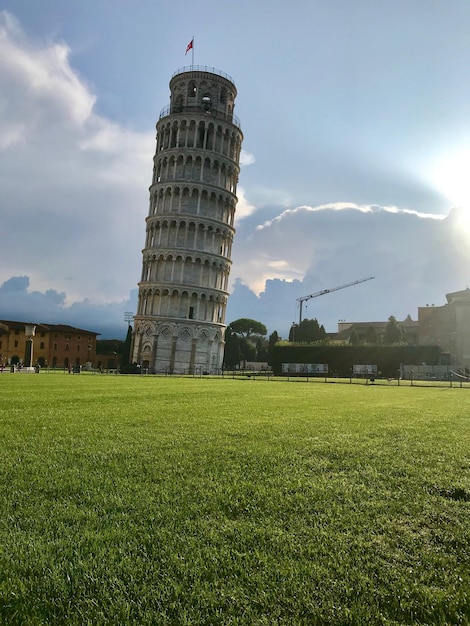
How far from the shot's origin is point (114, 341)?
342 feet

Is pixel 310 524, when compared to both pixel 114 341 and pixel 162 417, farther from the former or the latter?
pixel 114 341

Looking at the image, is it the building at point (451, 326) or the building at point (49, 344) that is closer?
the building at point (451, 326)

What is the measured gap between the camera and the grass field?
2.73m

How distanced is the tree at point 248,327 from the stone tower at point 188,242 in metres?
59.1

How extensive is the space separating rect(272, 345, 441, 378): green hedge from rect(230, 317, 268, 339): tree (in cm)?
6470

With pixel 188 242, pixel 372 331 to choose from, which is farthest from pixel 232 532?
pixel 372 331

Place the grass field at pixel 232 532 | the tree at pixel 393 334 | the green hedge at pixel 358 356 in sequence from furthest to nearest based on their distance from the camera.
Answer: the tree at pixel 393 334, the green hedge at pixel 358 356, the grass field at pixel 232 532

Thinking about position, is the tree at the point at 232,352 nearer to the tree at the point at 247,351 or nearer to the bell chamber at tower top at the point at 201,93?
the tree at the point at 247,351

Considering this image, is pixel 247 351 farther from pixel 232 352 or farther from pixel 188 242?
pixel 188 242

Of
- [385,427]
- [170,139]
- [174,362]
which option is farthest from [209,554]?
[170,139]

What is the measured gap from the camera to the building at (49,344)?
81.7m

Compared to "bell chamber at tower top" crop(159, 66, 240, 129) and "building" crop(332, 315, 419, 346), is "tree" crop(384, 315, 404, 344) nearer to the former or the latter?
"building" crop(332, 315, 419, 346)

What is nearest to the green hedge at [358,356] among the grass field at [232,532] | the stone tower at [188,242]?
the stone tower at [188,242]

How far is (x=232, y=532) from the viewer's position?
369 centimetres
